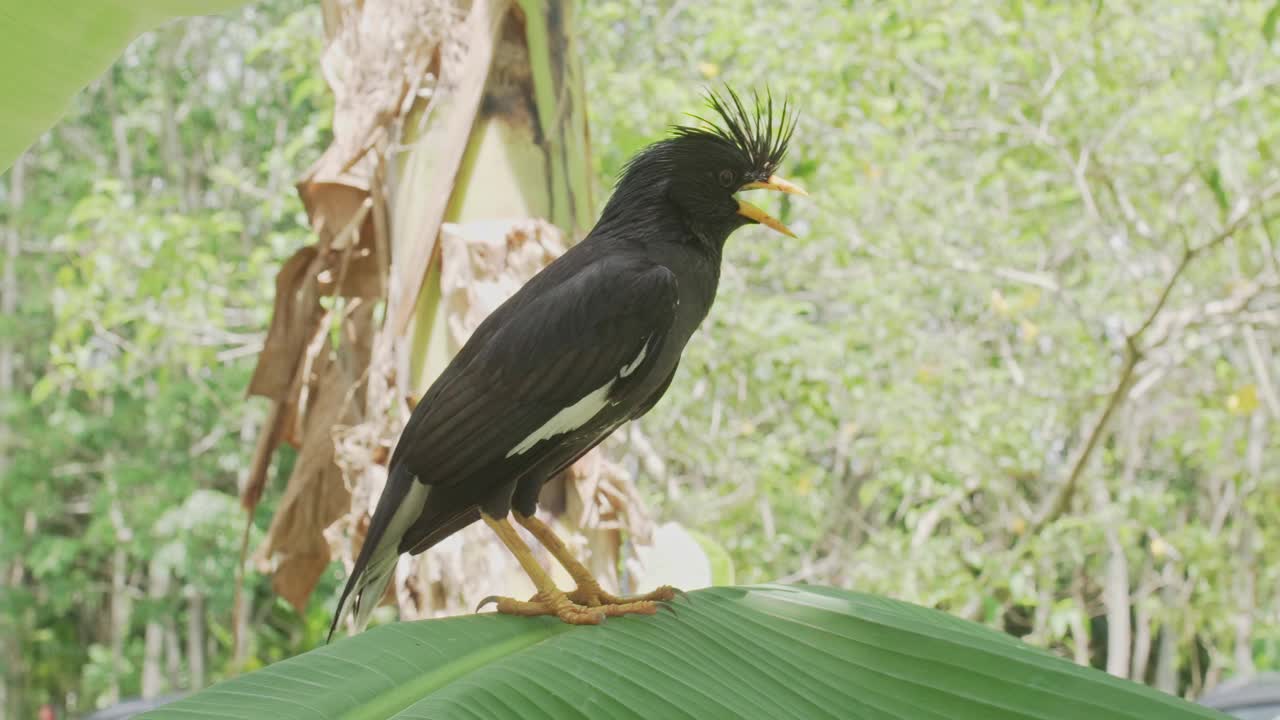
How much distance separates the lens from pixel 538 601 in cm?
161

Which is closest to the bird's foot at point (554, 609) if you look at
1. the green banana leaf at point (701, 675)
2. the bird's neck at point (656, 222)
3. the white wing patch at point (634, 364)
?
the green banana leaf at point (701, 675)

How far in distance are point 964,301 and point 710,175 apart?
5.56 metres

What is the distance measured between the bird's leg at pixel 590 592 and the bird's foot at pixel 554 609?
0.09ft

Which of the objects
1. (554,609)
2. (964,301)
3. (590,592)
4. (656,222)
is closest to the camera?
(554,609)

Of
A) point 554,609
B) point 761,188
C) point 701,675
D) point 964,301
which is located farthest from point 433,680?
point 964,301

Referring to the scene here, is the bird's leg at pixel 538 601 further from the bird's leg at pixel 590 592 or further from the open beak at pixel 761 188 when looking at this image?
the open beak at pixel 761 188

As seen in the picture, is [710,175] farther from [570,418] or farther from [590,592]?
[590,592]

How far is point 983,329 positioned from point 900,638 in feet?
20.9

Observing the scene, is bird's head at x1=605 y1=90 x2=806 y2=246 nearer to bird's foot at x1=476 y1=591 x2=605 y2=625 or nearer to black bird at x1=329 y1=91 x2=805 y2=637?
black bird at x1=329 y1=91 x2=805 y2=637

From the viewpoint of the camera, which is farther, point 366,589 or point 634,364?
point 366,589

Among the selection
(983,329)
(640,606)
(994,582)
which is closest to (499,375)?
(640,606)

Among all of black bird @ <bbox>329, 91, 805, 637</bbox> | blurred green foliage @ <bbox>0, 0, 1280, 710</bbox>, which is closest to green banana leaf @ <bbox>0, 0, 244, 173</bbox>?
black bird @ <bbox>329, 91, 805, 637</bbox>

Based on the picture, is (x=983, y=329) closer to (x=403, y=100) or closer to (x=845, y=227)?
(x=845, y=227)

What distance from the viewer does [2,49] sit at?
1.20 meters
